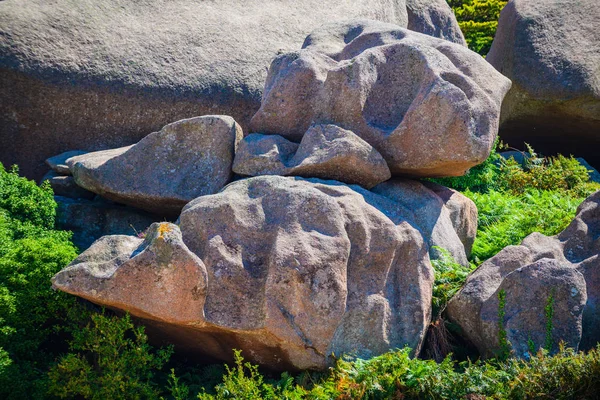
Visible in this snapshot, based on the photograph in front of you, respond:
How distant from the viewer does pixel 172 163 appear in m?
6.82

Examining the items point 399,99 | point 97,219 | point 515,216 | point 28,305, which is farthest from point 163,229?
point 515,216

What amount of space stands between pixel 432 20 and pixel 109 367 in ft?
26.9

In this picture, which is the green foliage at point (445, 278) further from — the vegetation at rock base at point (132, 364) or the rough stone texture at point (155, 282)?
the rough stone texture at point (155, 282)

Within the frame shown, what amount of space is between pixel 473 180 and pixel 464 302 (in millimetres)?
3558

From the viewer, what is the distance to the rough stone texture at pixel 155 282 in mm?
5066

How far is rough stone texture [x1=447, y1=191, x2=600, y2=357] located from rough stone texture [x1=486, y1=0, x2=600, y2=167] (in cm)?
407

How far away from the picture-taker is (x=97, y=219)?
282 inches

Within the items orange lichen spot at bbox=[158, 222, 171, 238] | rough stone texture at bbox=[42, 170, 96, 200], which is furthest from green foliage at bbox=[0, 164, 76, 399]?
rough stone texture at bbox=[42, 170, 96, 200]

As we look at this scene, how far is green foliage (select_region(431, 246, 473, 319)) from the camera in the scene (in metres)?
6.08

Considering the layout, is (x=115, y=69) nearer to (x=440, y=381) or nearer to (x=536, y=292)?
(x=536, y=292)

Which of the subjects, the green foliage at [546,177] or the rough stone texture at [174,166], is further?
the green foliage at [546,177]

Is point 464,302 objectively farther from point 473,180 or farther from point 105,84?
point 105,84

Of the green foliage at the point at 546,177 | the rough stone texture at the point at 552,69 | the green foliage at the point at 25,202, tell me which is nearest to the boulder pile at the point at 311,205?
the green foliage at the point at 25,202

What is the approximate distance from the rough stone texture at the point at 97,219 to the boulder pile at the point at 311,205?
0.19 metres
